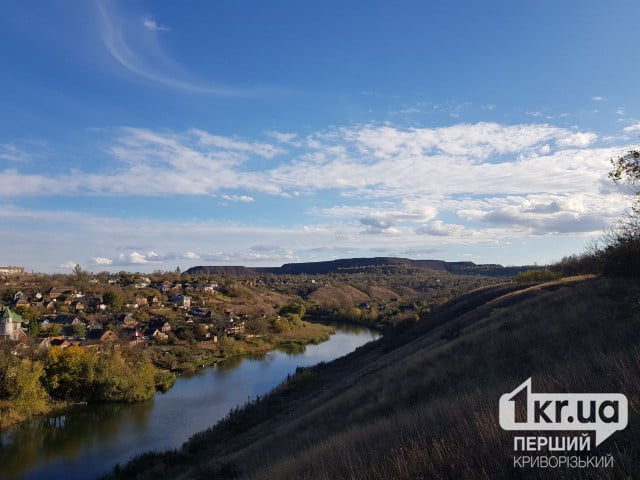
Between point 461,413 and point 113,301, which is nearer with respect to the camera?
point 461,413

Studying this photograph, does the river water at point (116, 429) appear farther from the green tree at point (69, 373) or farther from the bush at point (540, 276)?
the bush at point (540, 276)

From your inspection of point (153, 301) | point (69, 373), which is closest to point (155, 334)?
point (69, 373)

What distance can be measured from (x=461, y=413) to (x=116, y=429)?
93.7 ft

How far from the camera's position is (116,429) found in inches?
1133

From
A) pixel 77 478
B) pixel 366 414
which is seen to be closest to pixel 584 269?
pixel 366 414

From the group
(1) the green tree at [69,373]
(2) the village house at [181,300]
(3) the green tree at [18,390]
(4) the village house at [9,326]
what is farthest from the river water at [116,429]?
(2) the village house at [181,300]

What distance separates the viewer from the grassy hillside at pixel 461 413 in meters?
4.88

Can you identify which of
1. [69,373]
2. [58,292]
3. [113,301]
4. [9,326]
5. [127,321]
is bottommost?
[69,373]

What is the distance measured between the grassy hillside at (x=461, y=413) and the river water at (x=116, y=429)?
659 centimetres

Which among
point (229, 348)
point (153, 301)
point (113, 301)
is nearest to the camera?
point (229, 348)

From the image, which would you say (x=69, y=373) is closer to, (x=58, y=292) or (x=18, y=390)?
(x=18, y=390)

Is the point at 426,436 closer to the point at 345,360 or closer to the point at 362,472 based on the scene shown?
the point at 362,472

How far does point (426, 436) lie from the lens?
609cm

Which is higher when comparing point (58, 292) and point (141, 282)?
point (141, 282)
